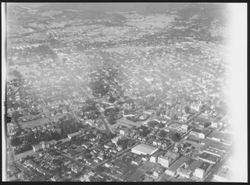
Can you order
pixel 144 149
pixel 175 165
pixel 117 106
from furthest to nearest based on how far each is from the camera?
pixel 117 106 → pixel 144 149 → pixel 175 165

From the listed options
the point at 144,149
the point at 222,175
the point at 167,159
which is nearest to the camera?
the point at 222,175

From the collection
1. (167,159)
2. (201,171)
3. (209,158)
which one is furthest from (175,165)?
(209,158)

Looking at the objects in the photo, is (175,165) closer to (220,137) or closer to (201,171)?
(201,171)

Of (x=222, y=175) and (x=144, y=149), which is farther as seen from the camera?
(x=144, y=149)

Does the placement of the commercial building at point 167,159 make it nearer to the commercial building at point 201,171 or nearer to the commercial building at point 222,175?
the commercial building at point 201,171

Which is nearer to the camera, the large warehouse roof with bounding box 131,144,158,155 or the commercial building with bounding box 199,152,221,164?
the commercial building with bounding box 199,152,221,164

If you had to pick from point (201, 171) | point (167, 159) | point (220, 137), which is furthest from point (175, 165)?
point (220, 137)

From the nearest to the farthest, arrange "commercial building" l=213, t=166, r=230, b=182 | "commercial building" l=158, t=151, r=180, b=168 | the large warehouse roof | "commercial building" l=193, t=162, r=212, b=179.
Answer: "commercial building" l=213, t=166, r=230, b=182, "commercial building" l=193, t=162, r=212, b=179, "commercial building" l=158, t=151, r=180, b=168, the large warehouse roof

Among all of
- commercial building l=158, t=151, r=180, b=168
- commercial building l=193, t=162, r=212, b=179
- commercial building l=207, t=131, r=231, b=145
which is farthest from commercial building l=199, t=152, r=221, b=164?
commercial building l=207, t=131, r=231, b=145

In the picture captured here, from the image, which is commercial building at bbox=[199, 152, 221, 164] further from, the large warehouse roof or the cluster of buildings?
the large warehouse roof

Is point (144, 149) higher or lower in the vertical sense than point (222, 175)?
lower
